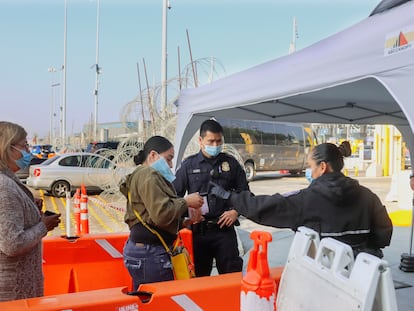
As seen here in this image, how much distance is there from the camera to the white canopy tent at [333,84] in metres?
2.24

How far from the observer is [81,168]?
13414 mm

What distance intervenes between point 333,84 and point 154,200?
1328mm

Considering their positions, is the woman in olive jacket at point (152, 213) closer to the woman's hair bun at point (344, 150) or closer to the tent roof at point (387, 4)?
the woman's hair bun at point (344, 150)

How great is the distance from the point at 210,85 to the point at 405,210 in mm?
7880

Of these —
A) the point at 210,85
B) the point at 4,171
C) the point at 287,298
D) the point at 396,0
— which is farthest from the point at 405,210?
the point at 4,171

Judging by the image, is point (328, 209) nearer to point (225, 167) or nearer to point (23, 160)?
point (225, 167)

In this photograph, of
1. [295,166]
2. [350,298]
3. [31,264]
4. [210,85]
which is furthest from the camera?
[295,166]

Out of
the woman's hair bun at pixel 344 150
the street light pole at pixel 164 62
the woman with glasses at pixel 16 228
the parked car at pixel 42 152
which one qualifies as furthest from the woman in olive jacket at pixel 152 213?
the parked car at pixel 42 152

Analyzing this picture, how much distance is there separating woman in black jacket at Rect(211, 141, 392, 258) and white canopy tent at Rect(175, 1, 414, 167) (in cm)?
52

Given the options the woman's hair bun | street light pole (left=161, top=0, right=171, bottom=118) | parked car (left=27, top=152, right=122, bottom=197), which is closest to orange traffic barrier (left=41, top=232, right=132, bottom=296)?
the woman's hair bun

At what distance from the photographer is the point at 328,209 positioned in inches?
93.4

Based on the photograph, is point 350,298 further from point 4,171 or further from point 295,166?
point 295,166

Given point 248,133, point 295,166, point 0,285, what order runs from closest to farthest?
1. point 0,285
2. point 248,133
3. point 295,166

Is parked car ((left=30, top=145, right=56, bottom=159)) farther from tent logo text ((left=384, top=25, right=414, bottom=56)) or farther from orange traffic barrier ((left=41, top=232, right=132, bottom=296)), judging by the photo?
tent logo text ((left=384, top=25, right=414, bottom=56))
